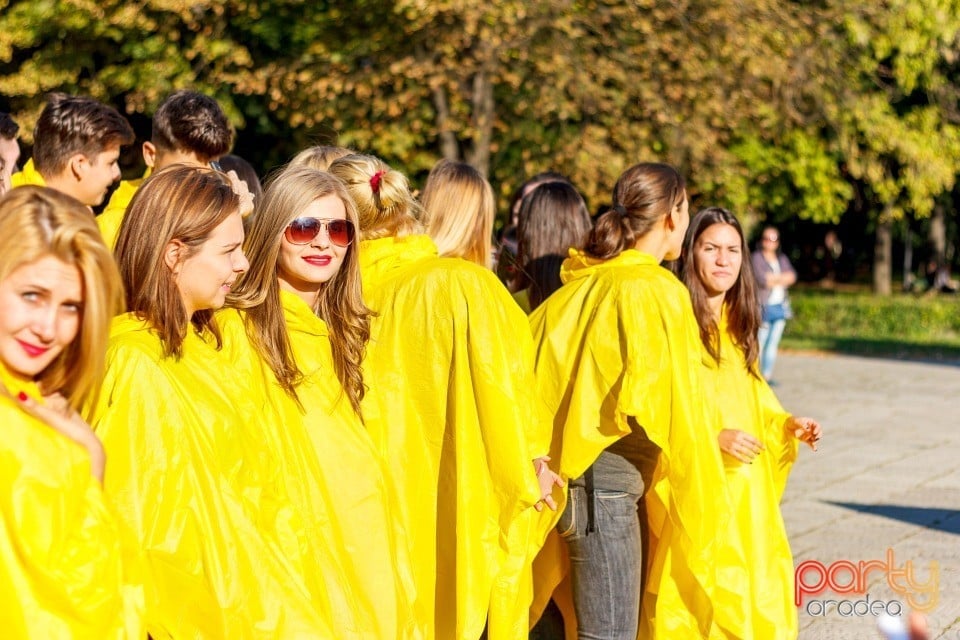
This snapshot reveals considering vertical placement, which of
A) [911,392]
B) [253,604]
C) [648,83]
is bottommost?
[911,392]

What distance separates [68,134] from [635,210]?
2.11 meters

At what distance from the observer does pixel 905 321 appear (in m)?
23.8

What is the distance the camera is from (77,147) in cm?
498

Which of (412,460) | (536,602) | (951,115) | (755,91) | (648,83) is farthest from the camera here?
(951,115)

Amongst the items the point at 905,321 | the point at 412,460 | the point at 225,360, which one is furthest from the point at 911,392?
the point at 225,360

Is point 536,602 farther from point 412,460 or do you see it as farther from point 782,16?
point 782,16

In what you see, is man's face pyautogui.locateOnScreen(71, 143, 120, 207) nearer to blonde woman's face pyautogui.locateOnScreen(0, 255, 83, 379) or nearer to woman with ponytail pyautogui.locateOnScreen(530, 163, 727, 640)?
woman with ponytail pyautogui.locateOnScreen(530, 163, 727, 640)

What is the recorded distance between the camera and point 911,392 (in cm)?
1469

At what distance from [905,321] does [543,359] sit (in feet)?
66.5

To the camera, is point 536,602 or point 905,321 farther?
point 905,321

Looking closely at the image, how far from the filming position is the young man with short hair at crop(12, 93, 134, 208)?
4.98m

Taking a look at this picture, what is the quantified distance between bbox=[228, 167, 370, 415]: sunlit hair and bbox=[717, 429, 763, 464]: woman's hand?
163 centimetres

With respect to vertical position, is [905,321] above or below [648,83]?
below

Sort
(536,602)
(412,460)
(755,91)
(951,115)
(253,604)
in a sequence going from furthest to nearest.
Answer: (951,115) < (755,91) < (536,602) < (412,460) < (253,604)
